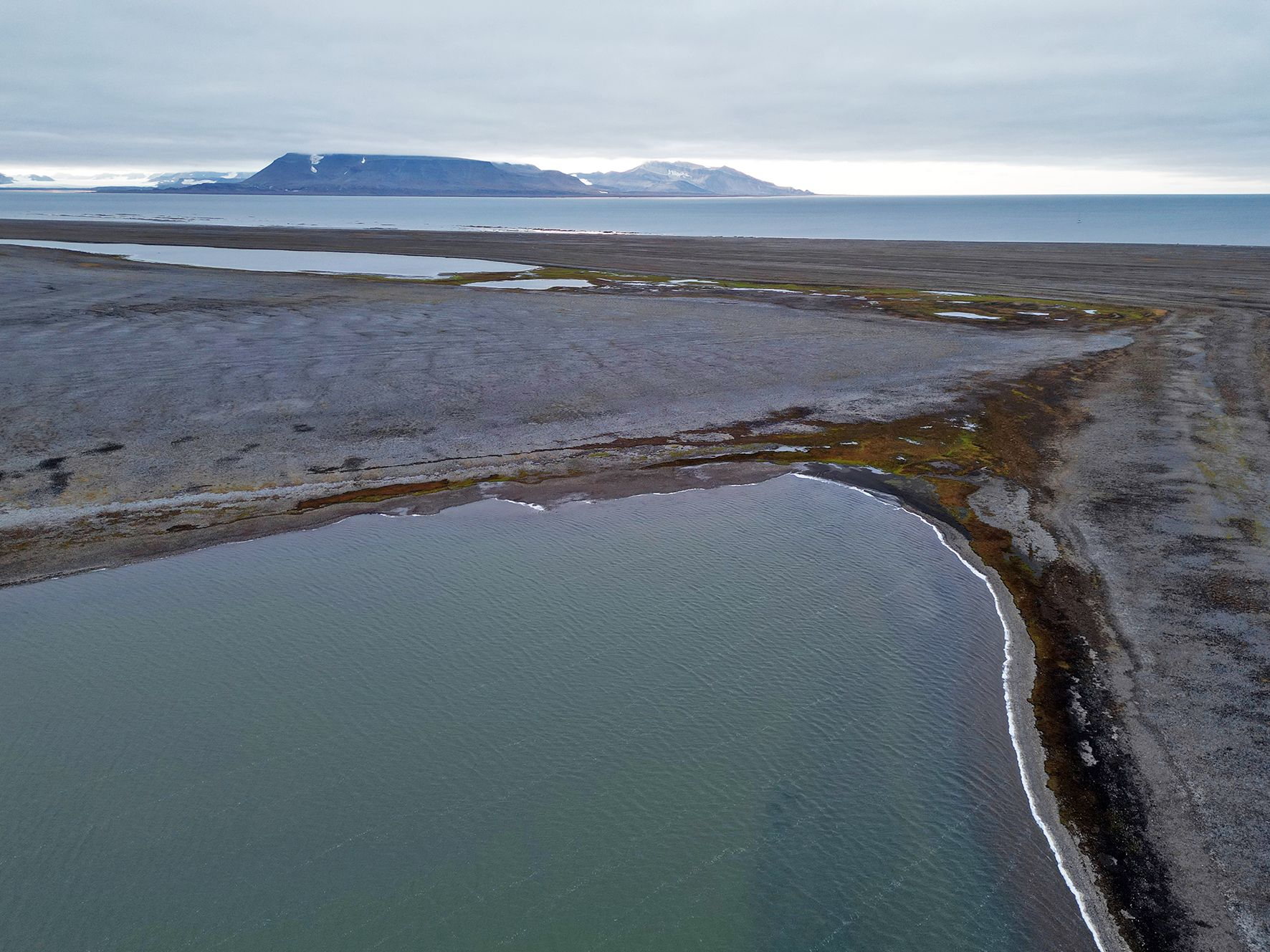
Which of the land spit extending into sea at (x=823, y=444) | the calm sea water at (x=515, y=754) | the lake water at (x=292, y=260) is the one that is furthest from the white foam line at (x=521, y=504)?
the lake water at (x=292, y=260)

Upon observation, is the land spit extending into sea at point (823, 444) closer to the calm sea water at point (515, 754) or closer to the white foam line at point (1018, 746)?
the white foam line at point (1018, 746)

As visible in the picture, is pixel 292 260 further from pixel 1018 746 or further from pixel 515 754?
pixel 1018 746

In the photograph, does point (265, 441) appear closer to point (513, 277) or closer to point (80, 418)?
point (80, 418)

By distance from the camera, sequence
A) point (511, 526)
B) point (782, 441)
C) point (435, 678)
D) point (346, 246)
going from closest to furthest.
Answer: point (435, 678) < point (511, 526) < point (782, 441) < point (346, 246)

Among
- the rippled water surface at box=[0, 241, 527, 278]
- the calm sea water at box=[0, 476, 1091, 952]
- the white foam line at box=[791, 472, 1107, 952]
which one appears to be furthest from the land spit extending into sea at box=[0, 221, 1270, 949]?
the rippled water surface at box=[0, 241, 527, 278]

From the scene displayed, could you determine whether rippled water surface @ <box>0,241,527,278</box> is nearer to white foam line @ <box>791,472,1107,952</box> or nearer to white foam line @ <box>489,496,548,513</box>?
white foam line @ <box>489,496,548,513</box>

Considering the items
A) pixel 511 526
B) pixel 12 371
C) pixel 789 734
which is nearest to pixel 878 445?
pixel 511 526
